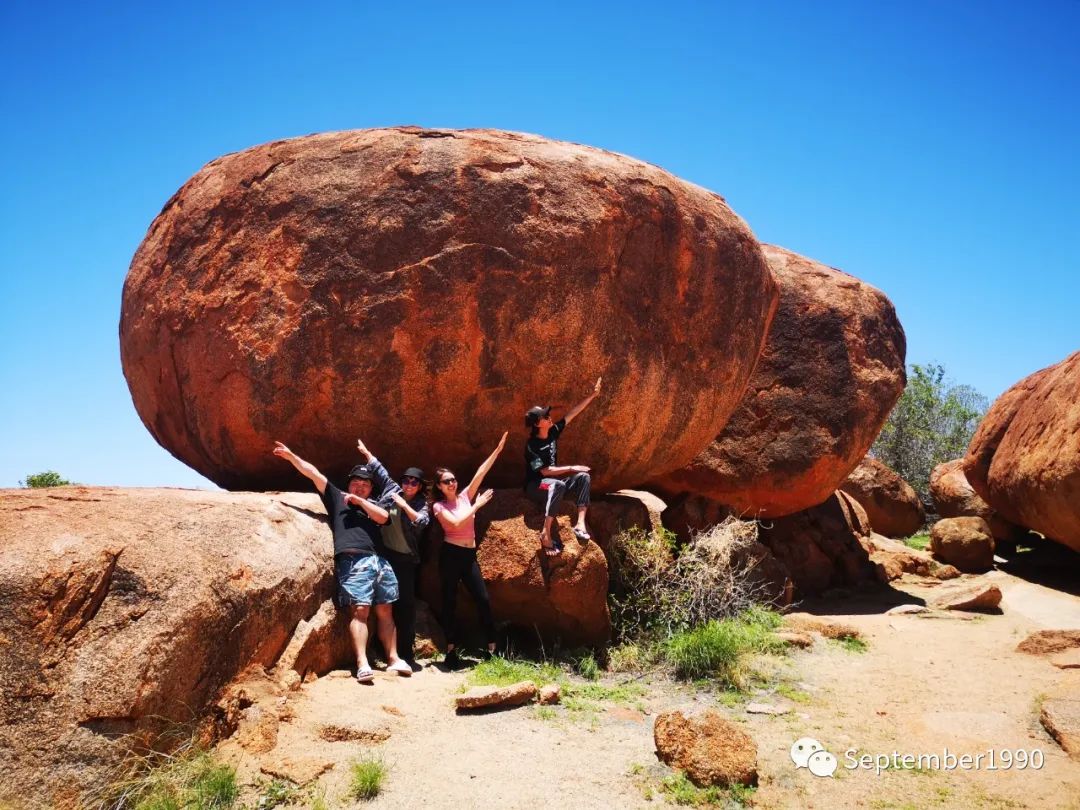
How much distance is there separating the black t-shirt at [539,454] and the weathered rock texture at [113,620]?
1.98 meters

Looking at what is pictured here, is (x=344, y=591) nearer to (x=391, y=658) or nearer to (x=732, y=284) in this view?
(x=391, y=658)

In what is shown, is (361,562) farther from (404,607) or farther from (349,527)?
(404,607)

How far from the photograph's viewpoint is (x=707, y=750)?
4.19 m

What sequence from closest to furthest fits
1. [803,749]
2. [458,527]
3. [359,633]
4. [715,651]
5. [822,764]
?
[822,764] < [803,749] < [359,633] < [458,527] < [715,651]

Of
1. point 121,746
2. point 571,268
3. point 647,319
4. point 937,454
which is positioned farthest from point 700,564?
point 937,454

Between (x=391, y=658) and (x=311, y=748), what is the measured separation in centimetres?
127

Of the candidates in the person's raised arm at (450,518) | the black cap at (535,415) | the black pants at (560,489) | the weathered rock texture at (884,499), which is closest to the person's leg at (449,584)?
the person's raised arm at (450,518)

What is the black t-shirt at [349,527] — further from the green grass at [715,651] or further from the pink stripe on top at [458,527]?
the green grass at [715,651]

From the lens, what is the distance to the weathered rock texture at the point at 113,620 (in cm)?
344

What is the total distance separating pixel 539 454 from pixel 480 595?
1.07 metres

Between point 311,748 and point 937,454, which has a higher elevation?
point 937,454

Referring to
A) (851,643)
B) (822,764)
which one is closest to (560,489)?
(822,764)

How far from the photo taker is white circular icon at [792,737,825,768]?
448cm

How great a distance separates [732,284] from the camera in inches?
289
